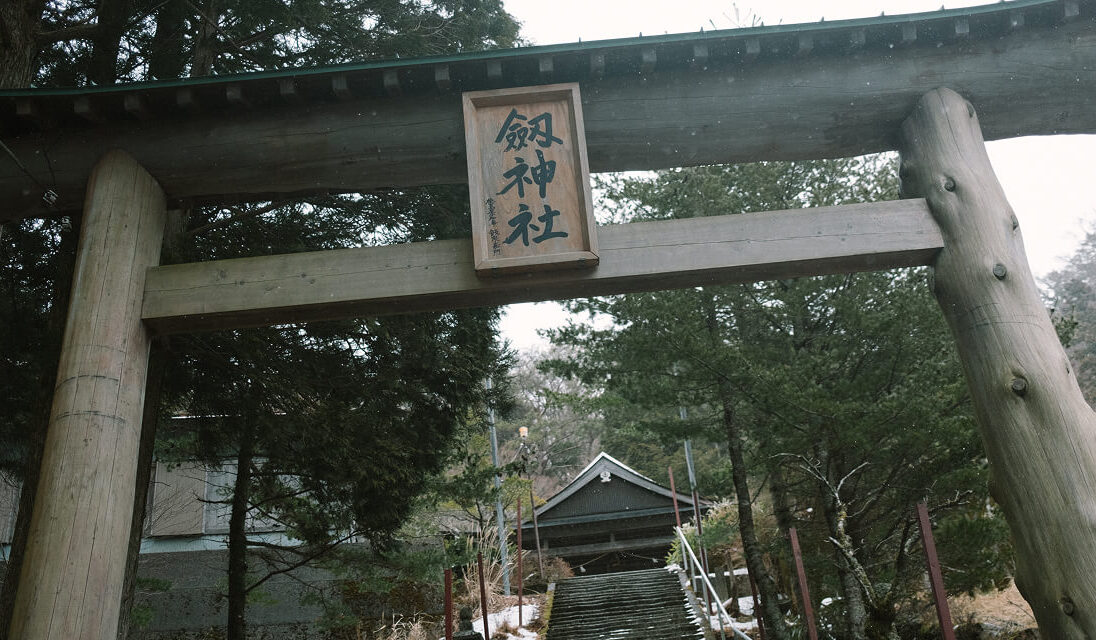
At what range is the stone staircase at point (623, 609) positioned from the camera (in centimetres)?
1173

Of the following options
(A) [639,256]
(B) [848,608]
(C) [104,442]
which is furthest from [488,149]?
(B) [848,608]

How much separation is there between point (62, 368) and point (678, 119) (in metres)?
3.13

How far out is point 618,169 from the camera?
397cm

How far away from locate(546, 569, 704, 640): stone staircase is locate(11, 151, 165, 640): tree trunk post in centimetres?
942

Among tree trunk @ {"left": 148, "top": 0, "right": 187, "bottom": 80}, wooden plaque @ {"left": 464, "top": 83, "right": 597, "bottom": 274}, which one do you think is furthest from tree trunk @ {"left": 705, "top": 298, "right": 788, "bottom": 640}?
tree trunk @ {"left": 148, "top": 0, "right": 187, "bottom": 80}

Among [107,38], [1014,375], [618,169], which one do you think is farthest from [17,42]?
[1014,375]

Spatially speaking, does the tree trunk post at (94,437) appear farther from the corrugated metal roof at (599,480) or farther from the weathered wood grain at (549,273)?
the corrugated metal roof at (599,480)

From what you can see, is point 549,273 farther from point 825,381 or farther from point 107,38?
point 825,381

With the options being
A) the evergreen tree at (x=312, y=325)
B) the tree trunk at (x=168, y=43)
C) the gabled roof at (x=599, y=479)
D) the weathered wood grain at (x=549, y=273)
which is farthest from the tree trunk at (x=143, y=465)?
the gabled roof at (x=599, y=479)

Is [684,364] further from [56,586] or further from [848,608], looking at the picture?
[56,586]

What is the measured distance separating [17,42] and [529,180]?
14.0 ft

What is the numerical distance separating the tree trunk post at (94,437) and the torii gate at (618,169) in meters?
0.01

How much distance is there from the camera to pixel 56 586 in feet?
9.65

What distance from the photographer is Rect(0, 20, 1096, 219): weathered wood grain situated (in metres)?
3.74
